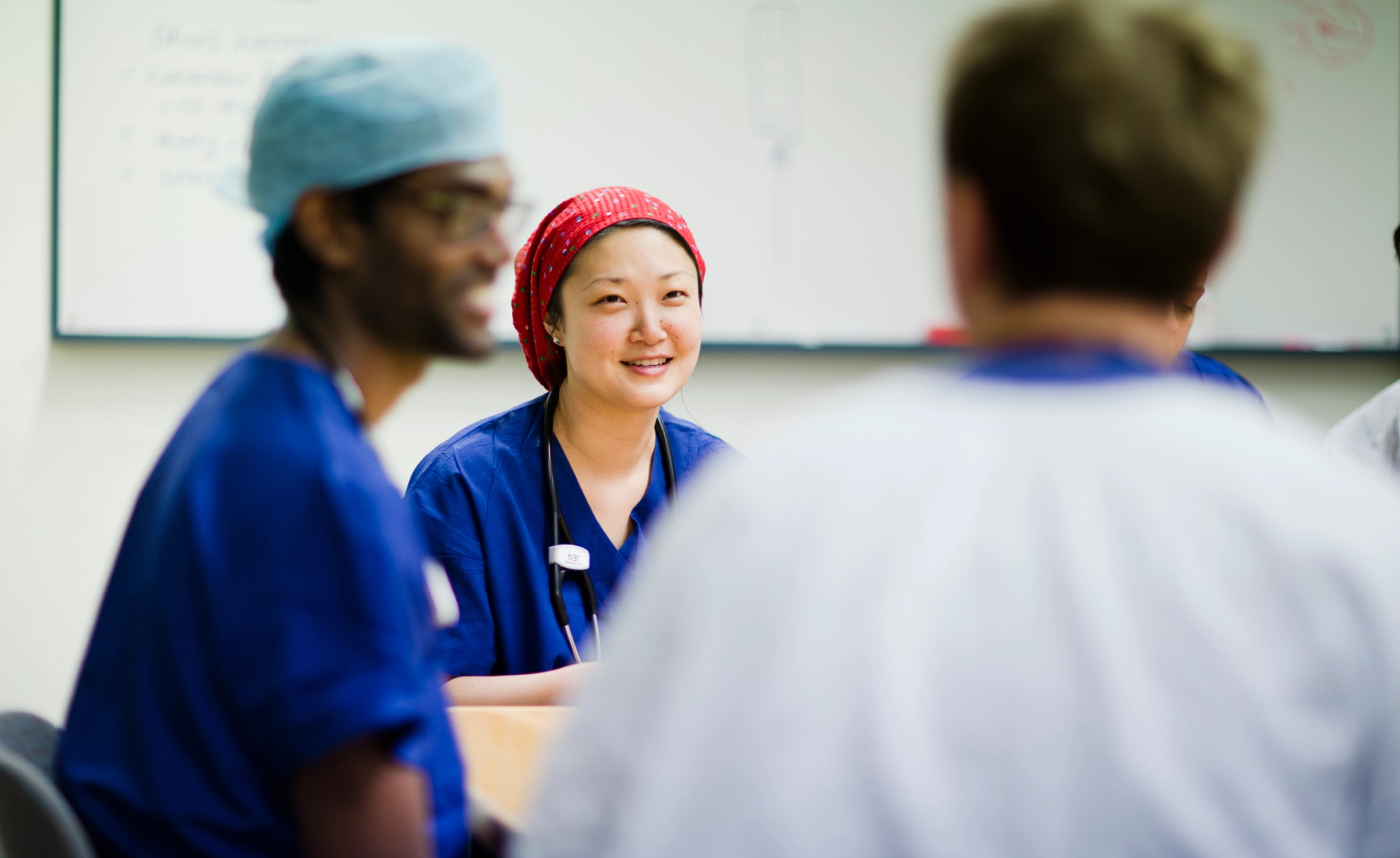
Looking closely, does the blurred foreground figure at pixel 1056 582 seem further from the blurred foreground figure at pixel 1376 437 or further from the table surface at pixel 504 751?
the blurred foreground figure at pixel 1376 437

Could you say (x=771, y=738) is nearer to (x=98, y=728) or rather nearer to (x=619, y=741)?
(x=619, y=741)

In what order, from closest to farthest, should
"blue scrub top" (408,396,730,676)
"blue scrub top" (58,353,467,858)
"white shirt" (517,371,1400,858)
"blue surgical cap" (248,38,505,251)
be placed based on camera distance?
"white shirt" (517,371,1400,858) < "blue scrub top" (58,353,467,858) < "blue surgical cap" (248,38,505,251) < "blue scrub top" (408,396,730,676)

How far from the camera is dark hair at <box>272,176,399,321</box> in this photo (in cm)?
91

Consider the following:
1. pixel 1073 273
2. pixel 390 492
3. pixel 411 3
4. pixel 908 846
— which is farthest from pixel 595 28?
pixel 908 846

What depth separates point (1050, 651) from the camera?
58 cm

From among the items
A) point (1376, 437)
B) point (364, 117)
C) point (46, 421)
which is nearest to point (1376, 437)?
point (1376, 437)

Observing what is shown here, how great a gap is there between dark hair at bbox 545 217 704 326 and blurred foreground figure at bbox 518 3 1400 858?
4.20 feet

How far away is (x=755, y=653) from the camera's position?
→ 0.61 meters

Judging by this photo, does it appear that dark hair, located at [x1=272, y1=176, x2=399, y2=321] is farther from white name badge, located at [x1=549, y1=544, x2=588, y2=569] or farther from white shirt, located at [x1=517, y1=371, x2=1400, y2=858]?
white name badge, located at [x1=549, y1=544, x2=588, y2=569]

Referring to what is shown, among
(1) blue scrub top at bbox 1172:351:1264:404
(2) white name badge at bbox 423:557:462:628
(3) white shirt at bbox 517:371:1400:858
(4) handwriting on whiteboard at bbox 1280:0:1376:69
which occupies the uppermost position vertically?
(4) handwriting on whiteboard at bbox 1280:0:1376:69

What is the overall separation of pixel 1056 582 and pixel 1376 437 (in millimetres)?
1688

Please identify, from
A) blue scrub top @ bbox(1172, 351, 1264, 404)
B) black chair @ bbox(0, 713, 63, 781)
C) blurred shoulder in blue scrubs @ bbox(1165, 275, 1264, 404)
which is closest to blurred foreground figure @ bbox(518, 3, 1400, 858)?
black chair @ bbox(0, 713, 63, 781)

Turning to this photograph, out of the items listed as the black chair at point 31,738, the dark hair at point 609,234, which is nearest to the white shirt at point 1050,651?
the black chair at point 31,738

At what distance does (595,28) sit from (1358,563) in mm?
2324
